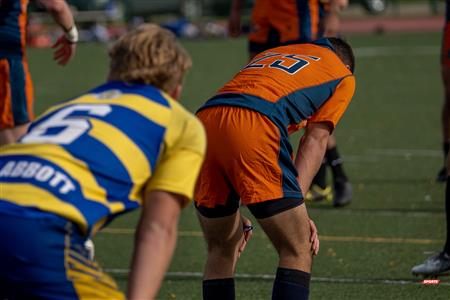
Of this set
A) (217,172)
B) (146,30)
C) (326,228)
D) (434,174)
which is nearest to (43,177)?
(146,30)

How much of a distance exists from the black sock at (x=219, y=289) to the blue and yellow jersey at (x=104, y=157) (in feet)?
6.07

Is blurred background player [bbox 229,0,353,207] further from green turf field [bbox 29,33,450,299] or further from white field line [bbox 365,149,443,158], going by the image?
white field line [bbox 365,149,443,158]

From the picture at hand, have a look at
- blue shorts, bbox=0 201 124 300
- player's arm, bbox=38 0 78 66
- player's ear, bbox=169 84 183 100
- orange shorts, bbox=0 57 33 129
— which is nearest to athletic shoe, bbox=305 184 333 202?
player's arm, bbox=38 0 78 66

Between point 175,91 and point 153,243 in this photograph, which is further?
point 175,91

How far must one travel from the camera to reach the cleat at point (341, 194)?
9086 millimetres

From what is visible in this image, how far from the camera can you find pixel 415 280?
21.4 feet

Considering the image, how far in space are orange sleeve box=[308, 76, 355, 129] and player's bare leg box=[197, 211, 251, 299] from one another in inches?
23.2

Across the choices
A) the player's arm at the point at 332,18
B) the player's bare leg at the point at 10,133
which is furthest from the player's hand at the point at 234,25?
the player's bare leg at the point at 10,133

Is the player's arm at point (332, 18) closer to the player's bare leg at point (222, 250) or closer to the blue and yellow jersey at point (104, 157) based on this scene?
the player's bare leg at point (222, 250)

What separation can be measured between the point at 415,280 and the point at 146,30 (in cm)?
354

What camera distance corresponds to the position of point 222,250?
17.0 feet

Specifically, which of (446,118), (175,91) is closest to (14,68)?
(175,91)

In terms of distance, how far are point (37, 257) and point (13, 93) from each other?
447cm

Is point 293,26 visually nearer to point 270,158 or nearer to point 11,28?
point 11,28
